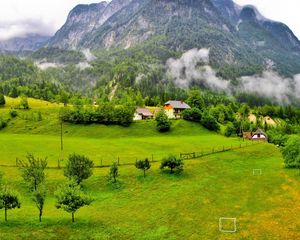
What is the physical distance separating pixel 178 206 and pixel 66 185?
20.6 meters

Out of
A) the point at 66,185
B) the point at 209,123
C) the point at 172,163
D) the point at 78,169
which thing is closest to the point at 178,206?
the point at 66,185

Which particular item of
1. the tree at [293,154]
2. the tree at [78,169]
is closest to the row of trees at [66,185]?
the tree at [78,169]

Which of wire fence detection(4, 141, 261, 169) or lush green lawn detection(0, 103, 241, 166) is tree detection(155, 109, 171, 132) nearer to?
lush green lawn detection(0, 103, 241, 166)

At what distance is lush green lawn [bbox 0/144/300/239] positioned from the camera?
202 ft

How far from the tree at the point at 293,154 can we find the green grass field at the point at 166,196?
14.2 feet

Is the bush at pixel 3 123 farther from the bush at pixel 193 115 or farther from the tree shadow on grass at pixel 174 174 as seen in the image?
the tree shadow on grass at pixel 174 174

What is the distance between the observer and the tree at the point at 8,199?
65.2m

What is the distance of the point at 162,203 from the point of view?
2982 inches

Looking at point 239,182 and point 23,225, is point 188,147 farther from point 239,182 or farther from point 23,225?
point 23,225

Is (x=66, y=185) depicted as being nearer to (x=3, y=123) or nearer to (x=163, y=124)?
(x=163, y=124)

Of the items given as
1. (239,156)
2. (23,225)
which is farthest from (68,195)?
(239,156)

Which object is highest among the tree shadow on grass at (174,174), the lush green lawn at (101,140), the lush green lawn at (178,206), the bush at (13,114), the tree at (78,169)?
the bush at (13,114)

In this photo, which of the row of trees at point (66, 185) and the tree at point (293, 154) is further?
the tree at point (293, 154)

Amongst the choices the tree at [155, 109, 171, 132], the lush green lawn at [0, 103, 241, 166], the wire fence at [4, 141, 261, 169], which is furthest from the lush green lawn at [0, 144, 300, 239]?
the tree at [155, 109, 171, 132]
